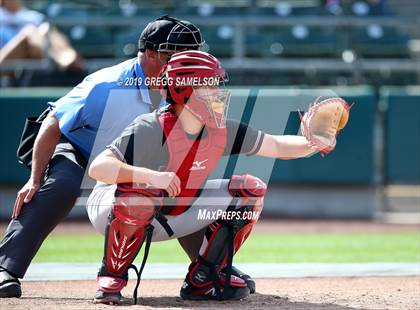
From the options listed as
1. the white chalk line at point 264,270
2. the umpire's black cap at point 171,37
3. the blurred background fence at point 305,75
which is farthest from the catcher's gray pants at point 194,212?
the blurred background fence at point 305,75

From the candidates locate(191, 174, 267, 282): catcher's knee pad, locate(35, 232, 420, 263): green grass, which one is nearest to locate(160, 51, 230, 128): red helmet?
locate(191, 174, 267, 282): catcher's knee pad

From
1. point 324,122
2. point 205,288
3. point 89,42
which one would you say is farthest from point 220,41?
point 205,288

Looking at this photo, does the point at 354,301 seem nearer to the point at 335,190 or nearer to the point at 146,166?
the point at 146,166

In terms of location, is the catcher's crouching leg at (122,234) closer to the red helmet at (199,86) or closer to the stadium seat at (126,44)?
the red helmet at (199,86)

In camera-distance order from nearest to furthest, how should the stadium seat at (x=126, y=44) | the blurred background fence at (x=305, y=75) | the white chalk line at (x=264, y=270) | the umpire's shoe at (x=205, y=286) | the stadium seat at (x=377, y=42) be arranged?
the umpire's shoe at (x=205, y=286)
the white chalk line at (x=264, y=270)
the blurred background fence at (x=305, y=75)
the stadium seat at (x=126, y=44)
the stadium seat at (x=377, y=42)

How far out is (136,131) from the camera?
4078mm

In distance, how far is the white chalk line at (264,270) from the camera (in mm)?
5703

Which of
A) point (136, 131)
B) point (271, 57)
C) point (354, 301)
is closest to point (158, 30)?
point (136, 131)

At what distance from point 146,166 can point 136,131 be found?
0.77 ft

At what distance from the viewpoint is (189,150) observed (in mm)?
4211

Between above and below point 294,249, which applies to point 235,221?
above

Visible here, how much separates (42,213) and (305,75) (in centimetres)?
700

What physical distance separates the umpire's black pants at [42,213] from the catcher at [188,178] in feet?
0.70

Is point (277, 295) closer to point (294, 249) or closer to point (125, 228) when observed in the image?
point (125, 228)
